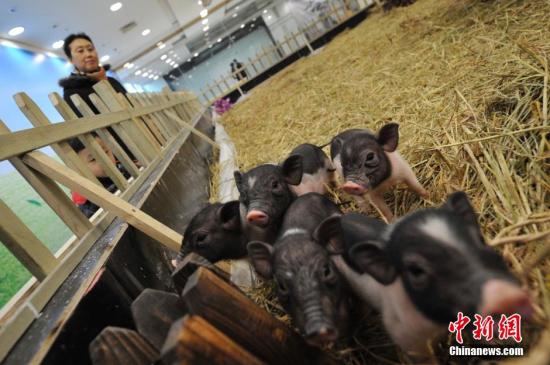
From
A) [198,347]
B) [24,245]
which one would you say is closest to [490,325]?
[198,347]

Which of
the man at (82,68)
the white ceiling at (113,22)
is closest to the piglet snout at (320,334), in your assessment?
the man at (82,68)

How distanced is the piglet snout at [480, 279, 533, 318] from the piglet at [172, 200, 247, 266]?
183 cm

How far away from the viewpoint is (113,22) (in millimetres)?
16438

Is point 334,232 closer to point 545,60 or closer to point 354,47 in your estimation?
point 545,60

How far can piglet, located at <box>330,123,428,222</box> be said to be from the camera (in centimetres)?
249

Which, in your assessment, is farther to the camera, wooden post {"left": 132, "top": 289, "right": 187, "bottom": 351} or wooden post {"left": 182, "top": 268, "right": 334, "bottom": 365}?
wooden post {"left": 132, "top": 289, "right": 187, "bottom": 351}

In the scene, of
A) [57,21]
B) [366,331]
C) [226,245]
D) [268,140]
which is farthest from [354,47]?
[57,21]

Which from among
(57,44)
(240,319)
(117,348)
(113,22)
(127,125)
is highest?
(57,44)

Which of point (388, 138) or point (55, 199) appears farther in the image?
point (388, 138)

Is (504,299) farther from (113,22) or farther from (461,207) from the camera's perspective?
(113,22)

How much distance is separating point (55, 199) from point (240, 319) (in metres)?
1.81

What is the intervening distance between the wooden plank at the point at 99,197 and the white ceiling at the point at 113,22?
423 inches

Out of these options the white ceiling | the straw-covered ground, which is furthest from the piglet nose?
the white ceiling

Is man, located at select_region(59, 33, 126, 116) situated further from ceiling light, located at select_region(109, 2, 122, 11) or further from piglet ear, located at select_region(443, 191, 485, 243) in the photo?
ceiling light, located at select_region(109, 2, 122, 11)
